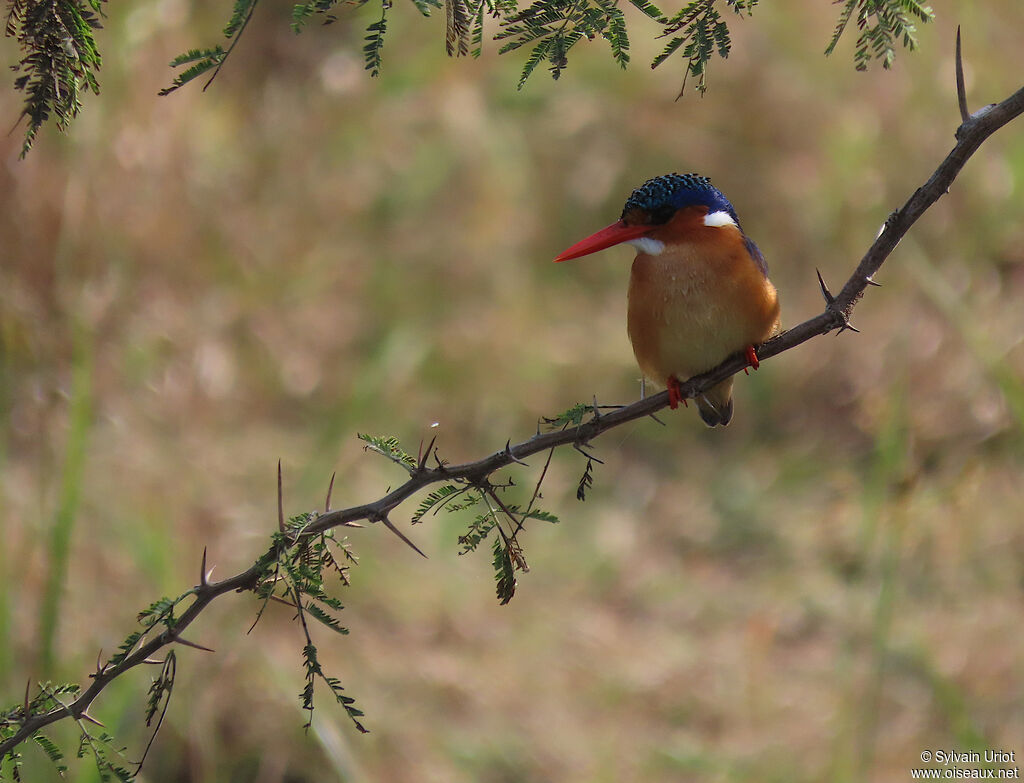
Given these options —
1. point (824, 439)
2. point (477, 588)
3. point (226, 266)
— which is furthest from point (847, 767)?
point (226, 266)

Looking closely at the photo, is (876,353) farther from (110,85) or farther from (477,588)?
(110,85)

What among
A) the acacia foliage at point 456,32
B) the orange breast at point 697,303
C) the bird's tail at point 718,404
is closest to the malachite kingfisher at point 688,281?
the orange breast at point 697,303

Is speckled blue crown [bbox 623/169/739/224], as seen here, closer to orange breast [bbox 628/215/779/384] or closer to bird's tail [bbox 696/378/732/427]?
orange breast [bbox 628/215/779/384]

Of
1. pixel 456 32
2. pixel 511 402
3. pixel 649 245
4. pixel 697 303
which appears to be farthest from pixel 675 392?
pixel 511 402

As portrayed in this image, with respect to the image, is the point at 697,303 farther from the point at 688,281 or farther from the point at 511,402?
the point at 511,402

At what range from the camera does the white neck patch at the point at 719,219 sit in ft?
6.87

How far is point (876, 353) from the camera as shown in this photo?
4453mm

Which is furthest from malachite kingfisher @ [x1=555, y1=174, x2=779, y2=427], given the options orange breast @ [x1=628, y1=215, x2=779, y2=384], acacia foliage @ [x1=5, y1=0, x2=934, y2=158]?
acacia foliage @ [x1=5, y1=0, x2=934, y2=158]

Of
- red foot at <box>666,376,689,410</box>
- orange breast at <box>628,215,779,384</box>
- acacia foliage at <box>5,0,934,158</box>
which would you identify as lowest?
acacia foliage at <box>5,0,934,158</box>

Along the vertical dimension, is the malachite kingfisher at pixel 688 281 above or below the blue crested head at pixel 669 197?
below

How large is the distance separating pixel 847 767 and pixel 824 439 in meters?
1.75

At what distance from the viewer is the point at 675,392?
67.6 inches

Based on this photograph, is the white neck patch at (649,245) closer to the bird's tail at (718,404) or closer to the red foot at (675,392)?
the red foot at (675,392)

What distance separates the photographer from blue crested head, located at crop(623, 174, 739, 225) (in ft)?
6.86
